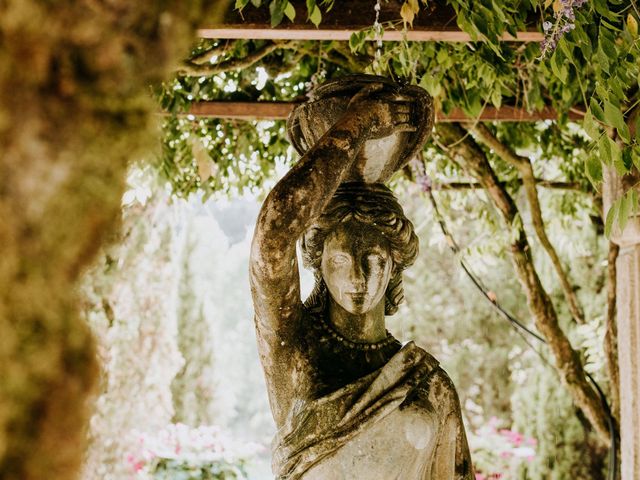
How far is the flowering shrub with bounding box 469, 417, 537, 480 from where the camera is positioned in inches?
275

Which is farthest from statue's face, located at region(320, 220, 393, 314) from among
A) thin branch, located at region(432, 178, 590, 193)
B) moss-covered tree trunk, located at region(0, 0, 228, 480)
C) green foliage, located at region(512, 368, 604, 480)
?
green foliage, located at region(512, 368, 604, 480)

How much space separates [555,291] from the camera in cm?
805

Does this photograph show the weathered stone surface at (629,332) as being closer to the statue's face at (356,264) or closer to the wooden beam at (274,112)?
the wooden beam at (274,112)

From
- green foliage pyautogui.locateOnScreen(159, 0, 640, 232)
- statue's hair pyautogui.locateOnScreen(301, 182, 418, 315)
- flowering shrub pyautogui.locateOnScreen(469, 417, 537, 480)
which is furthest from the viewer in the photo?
flowering shrub pyautogui.locateOnScreen(469, 417, 537, 480)

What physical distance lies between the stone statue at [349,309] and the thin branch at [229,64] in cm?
126

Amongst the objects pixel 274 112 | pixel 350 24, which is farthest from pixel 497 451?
pixel 350 24

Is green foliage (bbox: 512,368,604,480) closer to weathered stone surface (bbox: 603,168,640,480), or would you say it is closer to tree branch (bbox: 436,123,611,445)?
tree branch (bbox: 436,123,611,445)

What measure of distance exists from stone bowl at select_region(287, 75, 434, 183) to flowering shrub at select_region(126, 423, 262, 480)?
312cm

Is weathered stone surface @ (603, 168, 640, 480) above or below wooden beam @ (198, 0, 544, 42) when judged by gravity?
below

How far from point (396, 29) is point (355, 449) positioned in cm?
134

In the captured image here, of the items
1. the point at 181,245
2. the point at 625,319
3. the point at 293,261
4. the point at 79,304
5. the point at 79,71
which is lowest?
the point at 79,304

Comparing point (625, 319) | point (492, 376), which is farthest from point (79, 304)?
point (492, 376)

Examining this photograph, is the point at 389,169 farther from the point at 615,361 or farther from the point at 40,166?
the point at 615,361


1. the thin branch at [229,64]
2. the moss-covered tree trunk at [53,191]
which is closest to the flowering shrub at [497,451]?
the thin branch at [229,64]
